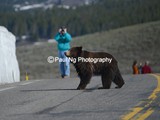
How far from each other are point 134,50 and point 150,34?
472 inches

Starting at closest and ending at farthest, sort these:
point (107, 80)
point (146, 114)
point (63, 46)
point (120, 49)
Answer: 1. point (146, 114)
2. point (107, 80)
3. point (63, 46)
4. point (120, 49)

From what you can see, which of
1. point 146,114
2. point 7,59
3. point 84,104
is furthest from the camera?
point 7,59

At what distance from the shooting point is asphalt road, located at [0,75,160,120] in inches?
343

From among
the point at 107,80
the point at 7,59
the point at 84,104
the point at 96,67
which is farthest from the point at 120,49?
the point at 84,104

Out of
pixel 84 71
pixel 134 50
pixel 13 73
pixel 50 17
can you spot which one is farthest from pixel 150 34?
pixel 50 17

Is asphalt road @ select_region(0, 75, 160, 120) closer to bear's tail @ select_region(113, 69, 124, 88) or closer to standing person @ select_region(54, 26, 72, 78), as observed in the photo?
bear's tail @ select_region(113, 69, 124, 88)

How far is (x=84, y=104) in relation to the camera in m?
10.2

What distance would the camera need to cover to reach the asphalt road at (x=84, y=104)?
28.6ft

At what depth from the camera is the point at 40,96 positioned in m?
12.3

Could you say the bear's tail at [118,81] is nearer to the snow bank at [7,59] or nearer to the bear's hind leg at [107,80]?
the bear's hind leg at [107,80]

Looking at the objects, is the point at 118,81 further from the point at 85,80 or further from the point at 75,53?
the point at 75,53

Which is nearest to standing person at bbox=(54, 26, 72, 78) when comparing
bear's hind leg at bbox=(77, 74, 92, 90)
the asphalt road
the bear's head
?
the bear's head

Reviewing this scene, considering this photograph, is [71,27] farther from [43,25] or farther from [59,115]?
[59,115]

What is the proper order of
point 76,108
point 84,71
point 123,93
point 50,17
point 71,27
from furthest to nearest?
point 50,17, point 71,27, point 84,71, point 123,93, point 76,108
